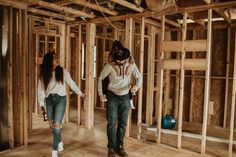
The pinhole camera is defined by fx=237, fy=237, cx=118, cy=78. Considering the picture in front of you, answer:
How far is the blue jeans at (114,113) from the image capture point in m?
3.22

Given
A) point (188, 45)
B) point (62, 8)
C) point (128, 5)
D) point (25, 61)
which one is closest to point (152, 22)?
point (128, 5)

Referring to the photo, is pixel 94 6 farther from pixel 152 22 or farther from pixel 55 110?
pixel 55 110

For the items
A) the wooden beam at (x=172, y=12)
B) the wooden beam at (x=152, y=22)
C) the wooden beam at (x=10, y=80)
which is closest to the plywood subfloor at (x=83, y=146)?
the wooden beam at (x=10, y=80)

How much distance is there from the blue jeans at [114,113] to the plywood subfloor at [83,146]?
14.1 inches

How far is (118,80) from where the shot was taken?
3.22 meters

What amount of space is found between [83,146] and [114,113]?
0.97 metres

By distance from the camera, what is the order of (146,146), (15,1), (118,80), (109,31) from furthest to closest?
(109,31), (146,146), (15,1), (118,80)

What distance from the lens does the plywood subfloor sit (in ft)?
11.4

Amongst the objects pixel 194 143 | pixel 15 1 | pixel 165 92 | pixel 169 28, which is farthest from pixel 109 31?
pixel 194 143

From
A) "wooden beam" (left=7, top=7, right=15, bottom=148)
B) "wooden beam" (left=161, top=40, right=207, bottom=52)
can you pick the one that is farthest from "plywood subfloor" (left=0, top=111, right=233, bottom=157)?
"wooden beam" (left=161, top=40, right=207, bottom=52)

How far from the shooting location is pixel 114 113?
324 cm

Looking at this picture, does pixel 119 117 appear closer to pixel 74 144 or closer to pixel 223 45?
pixel 74 144

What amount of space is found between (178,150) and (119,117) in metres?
1.13

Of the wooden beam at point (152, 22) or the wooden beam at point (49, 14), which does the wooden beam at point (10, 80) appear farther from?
the wooden beam at point (152, 22)
